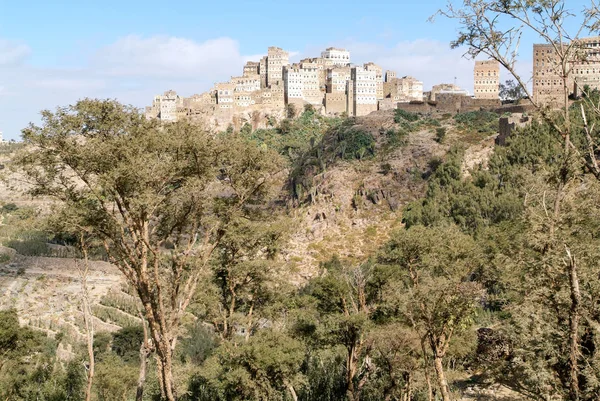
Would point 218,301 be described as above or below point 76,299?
above

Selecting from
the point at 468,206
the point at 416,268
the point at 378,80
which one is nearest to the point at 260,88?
the point at 378,80

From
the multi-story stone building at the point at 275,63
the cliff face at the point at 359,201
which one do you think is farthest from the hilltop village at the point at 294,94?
the cliff face at the point at 359,201

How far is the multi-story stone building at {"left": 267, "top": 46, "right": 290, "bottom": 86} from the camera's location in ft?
301

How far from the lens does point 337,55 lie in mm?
100125

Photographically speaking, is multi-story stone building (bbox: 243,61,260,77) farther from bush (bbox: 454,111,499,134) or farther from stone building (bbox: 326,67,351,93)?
bush (bbox: 454,111,499,134)

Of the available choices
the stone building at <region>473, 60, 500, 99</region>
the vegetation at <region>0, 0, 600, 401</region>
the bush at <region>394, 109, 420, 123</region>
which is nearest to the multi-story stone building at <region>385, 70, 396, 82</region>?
the stone building at <region>473, 60, 500, 99</region>

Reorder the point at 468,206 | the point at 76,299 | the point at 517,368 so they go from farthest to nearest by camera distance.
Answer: the point at 468,206 → the point at 76,299 → the point at 517,368

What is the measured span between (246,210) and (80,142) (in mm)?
4903

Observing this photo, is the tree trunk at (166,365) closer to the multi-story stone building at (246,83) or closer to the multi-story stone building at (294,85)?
the multi-story stone building at (294,85)

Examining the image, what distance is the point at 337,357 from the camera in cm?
2314

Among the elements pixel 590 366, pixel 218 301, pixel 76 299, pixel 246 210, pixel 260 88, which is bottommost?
pixel 76 299

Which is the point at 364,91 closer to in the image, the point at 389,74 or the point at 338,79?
the point at 338,79

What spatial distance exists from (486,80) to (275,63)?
33460mm

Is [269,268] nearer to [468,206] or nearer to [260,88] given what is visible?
[468,206]
